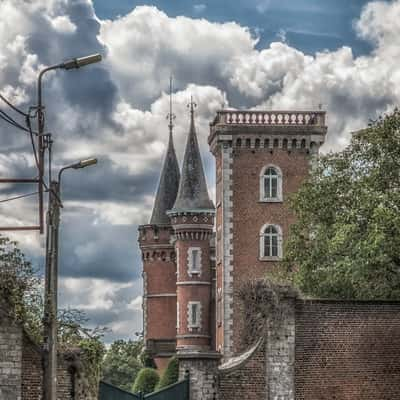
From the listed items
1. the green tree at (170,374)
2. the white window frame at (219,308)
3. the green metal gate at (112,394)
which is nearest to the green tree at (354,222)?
the green metal gate at (112,394)

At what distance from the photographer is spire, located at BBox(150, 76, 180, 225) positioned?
251 ft

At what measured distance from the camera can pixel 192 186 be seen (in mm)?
70000

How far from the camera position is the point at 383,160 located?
3994cm

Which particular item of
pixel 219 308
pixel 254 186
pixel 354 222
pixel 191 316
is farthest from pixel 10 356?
pixel 191 316

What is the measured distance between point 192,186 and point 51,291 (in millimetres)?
49099

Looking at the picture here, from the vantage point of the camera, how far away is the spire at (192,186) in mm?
69500

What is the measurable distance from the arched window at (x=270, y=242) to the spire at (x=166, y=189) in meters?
17.0

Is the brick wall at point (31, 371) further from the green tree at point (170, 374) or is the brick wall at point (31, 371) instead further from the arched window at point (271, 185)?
the green tree at point (170, 374)

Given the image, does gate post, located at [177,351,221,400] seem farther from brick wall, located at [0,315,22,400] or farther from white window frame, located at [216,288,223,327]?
white window frame, located at [216,288,223,327]

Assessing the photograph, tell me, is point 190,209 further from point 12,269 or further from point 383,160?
point 12,269

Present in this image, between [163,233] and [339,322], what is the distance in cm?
4569

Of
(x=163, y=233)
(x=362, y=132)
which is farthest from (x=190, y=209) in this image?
(x=362, y=132)

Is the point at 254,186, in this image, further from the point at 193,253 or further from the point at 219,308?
the point at 193,253

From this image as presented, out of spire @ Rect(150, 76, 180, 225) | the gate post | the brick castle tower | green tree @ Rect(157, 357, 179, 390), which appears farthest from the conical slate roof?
the gate post
